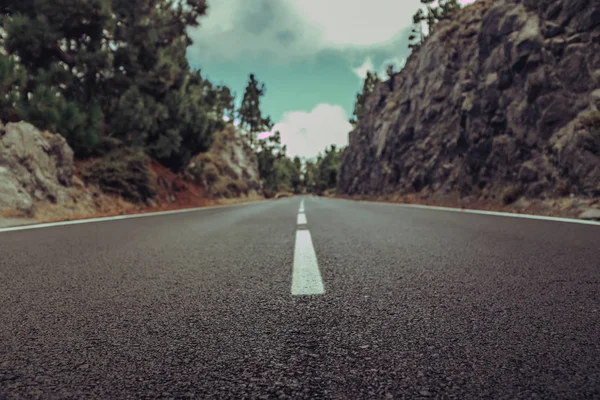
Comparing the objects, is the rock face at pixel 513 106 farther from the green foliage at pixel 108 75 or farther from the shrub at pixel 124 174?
the shrub at pixel 124 174

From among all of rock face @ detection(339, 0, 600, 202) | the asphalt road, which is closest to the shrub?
the asphalt road

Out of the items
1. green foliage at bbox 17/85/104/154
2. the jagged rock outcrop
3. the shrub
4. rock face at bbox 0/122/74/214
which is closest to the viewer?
rock face at bbox 0/122/74/214

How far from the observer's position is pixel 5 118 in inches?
601

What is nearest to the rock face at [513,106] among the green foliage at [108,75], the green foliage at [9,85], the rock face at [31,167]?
the green foliage at [108,75]

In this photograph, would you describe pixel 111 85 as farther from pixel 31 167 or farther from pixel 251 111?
pixel 251 111

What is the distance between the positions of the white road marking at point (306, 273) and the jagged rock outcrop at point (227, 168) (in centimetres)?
2540

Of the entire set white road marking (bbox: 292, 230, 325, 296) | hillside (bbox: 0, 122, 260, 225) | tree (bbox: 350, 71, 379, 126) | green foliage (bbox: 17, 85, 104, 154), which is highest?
tree (bbox: 350, 71, 379, 126)

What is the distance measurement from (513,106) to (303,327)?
66.1ft

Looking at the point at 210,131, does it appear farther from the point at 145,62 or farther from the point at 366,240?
the point at 366,240

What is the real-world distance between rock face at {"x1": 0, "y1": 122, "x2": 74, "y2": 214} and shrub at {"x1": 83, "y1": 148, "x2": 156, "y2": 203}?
1424mm

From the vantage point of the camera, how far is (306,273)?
137 inches

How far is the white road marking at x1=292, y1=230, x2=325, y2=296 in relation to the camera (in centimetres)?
291

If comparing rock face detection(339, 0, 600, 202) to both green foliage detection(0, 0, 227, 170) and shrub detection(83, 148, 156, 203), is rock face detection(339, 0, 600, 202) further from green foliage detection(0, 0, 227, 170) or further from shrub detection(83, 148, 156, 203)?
shrub detection(83, 148, 156, 203)

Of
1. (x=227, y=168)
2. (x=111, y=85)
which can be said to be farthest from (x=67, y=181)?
(x=227, y=168)
